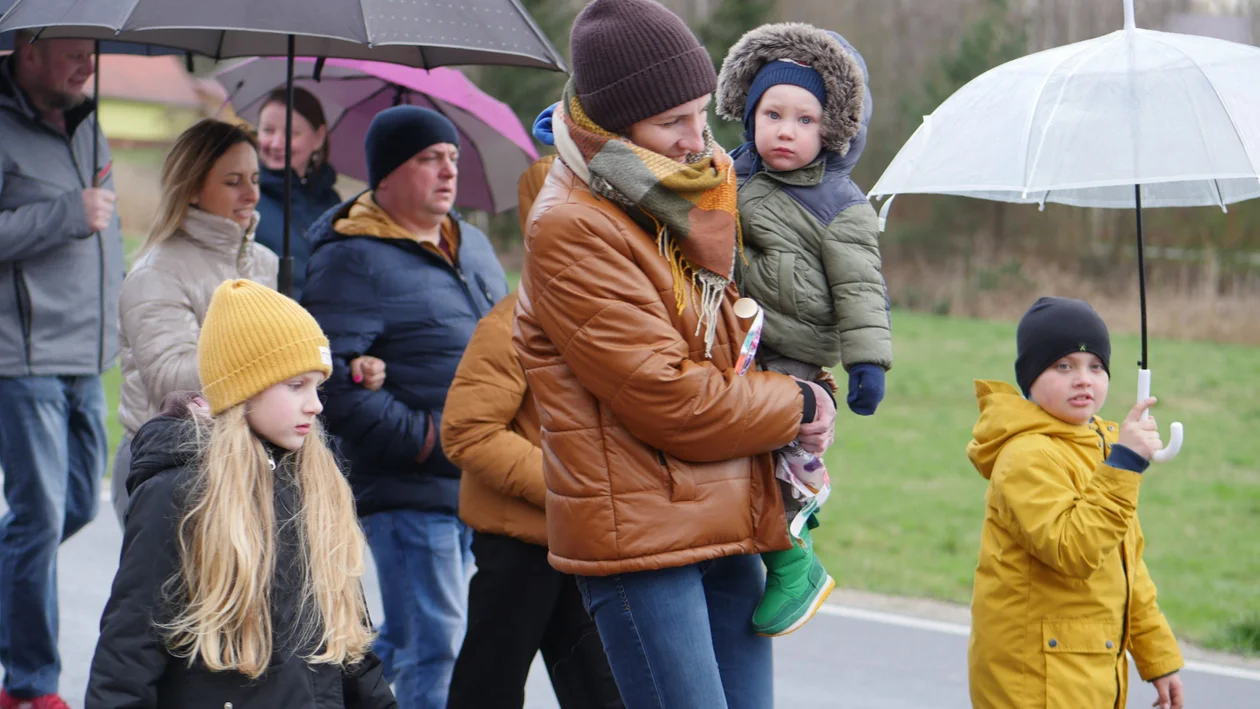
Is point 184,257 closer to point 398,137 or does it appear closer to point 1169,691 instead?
point 398,137

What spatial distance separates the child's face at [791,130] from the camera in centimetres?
339

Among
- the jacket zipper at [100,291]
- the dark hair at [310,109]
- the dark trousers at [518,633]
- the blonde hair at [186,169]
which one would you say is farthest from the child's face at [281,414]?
the dark hair at [310,109]

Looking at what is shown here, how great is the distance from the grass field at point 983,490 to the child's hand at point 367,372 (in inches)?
146

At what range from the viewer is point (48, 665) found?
509 cm

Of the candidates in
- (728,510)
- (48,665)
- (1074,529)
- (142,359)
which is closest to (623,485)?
(728,510)

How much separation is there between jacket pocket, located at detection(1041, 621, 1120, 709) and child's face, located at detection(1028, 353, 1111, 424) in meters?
0.54

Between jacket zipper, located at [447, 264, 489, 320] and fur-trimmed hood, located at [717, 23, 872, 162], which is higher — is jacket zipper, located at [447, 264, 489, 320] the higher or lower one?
the lower one

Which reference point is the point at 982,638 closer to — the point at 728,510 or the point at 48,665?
the point at 728,510

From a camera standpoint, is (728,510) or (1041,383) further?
(1041,383)

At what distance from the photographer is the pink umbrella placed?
6.05 meters

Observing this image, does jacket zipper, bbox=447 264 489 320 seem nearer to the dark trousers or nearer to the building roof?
the dark trousers

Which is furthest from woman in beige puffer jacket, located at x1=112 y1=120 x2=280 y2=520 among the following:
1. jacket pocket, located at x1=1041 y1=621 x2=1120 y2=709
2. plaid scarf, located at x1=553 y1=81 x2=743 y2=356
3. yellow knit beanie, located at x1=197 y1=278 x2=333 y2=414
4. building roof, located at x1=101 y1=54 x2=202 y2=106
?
building roof, located at x1=101 y1=54 x2=202 y2=106

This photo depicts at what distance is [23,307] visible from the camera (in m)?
5.01

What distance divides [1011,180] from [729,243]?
0.83 meters
